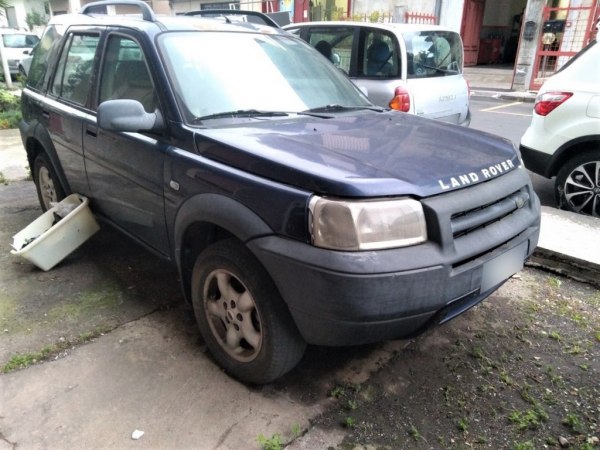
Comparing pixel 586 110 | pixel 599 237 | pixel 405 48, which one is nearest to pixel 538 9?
pixel 405 48

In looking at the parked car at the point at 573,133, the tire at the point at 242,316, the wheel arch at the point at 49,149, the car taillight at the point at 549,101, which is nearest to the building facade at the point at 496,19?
the wheel arch at the point at 49,149

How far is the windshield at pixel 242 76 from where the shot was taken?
9.02 ft

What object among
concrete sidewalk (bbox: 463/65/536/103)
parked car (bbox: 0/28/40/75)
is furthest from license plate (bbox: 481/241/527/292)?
parked car (bbox: 0/28/40/75)

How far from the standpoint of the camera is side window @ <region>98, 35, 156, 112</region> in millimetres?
2922

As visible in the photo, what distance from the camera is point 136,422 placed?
2330 millimetres

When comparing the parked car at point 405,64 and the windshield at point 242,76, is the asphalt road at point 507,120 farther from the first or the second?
the windshield at point 242,76

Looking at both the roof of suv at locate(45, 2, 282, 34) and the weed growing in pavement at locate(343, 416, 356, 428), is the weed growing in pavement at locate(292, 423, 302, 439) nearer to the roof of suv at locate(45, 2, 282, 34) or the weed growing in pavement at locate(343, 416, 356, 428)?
the weed growing in pavement at locate(343, 416, 356, 428)

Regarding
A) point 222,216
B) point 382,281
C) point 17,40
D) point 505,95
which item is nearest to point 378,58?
point 222,216

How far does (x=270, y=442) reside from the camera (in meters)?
2.19

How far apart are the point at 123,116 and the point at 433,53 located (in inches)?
188

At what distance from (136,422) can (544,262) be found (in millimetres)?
3090

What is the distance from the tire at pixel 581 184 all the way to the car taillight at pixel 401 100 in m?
1.82

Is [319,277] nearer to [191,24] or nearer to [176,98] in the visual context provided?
[176,98]

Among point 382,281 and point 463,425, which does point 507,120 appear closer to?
point 463,425
